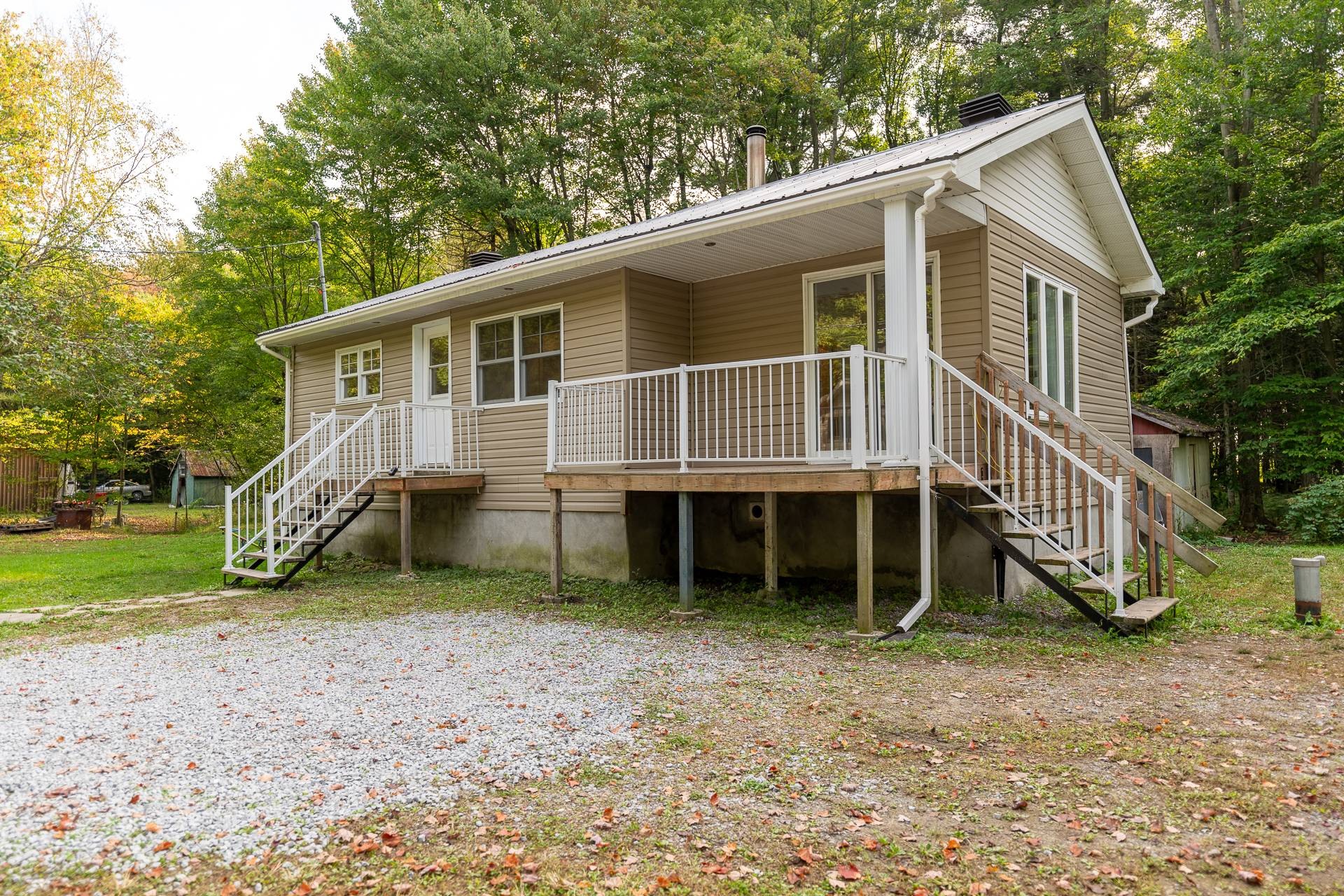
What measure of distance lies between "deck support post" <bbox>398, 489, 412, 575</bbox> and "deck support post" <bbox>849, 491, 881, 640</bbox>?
6.28 metres

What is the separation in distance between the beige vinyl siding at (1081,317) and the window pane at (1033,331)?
0.22m

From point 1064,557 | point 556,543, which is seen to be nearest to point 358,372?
point 556,543

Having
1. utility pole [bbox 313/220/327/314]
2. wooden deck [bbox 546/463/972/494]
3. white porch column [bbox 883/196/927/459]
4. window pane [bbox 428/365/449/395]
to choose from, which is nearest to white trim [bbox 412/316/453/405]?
window pane [bbox 428/365/449/395]

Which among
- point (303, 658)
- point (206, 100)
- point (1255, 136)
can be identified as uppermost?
point (206, 100)

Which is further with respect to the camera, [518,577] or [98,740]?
[518,577]

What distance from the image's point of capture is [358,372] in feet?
43.6

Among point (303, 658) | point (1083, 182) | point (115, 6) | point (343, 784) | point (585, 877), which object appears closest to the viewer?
point (585, 877)

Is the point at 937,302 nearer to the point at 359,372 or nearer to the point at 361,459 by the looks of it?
the point at 361,459

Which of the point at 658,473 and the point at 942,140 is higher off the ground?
the point at 942,140

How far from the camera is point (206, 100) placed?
818 inches

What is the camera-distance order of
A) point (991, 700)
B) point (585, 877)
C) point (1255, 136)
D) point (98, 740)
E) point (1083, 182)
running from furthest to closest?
1. point (1255, 136)
2. point (1083, 182)
3. point (991, 700)
4. point (98, 740)
5. point (585, 877)

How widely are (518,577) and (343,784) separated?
21.8 feet

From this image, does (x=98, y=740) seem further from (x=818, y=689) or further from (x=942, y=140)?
(x=942, y=140)

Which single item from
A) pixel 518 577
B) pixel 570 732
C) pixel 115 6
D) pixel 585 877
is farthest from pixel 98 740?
pixel 115 6
